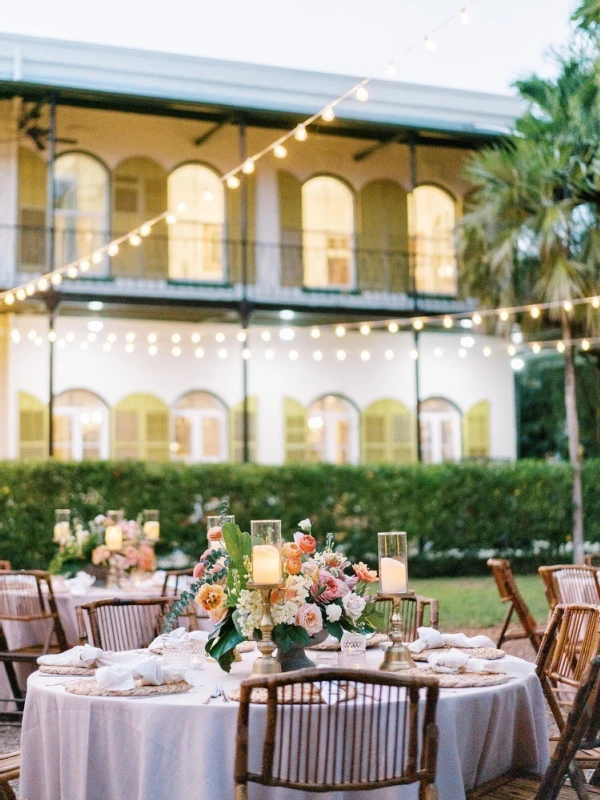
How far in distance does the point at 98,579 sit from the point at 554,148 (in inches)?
357

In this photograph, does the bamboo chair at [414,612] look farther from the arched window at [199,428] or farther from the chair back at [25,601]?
the arched window at [199,428]

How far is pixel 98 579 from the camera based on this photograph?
744 centimetres

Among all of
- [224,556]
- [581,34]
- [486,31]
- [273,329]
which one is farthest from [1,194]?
[224,556]

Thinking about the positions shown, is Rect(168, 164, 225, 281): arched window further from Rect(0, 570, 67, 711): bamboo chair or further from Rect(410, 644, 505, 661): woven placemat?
Rect(410, 644, 505, 661): woven placemat

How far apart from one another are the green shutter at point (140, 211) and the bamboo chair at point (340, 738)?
1331 centimetres

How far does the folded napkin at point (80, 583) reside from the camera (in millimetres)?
6945

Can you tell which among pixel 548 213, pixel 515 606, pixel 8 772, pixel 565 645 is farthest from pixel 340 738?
pixel 548 213

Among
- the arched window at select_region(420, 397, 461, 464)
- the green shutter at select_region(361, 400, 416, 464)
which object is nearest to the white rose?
the green shutter at select_region(361, 400, 416, 464)

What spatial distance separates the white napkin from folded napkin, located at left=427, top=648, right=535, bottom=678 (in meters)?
1.10

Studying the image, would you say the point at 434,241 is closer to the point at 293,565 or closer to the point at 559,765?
the point at 293,565

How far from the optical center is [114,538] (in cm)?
729

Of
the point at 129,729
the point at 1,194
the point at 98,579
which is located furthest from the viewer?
the point at 1,194

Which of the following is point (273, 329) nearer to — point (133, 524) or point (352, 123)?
point (352, 123)

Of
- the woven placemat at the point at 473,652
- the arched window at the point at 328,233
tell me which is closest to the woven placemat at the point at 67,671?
the woven placemat at the point at 473,652
